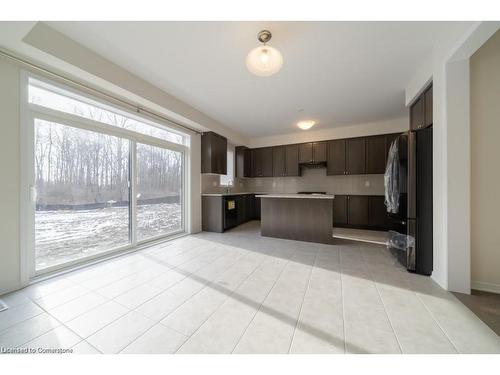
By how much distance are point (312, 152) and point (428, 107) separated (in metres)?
2.95

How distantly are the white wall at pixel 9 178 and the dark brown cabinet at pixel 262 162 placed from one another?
4.85 metres

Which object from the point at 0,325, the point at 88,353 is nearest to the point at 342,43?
the point at 88,353

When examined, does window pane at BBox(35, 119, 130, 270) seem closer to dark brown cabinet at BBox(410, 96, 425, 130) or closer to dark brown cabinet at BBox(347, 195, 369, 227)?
dark brown cabinet at BBox(410, 96, 425, 130)

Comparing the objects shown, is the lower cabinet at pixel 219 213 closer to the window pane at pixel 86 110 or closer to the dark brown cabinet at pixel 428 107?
the window pane at pixel 86 110

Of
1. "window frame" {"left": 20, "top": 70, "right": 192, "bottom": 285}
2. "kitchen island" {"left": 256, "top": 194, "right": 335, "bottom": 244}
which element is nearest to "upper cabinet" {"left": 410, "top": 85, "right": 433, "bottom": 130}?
"kitchen island" {"left": 256, "top": 194, "right": 335, "bottom": 244}

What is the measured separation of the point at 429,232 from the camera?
208cm

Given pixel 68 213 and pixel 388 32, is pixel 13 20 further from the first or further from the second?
pixel 388 32

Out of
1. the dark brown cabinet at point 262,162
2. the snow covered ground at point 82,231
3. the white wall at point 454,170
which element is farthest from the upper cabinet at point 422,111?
the snow covered ground at point 82,231

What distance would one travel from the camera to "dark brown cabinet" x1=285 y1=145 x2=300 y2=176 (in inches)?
209

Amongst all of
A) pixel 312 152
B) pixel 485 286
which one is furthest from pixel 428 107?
pixel 312 152

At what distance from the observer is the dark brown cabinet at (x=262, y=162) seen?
570 centimetres

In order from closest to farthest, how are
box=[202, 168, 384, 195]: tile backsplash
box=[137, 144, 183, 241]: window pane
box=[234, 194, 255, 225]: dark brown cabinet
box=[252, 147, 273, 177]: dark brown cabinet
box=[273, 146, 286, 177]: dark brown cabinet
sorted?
1. box=[137, 144, 183, 241]: window pane
2. box=[202, 168, 384, 195]: tile backsplash
3. box=[234, 194, 255, 225]: dark brown cabinet
4. box=[273, 146, 286, 177]: dark brown cabinet
5. box=[252, 147, 273, 177]: dark brown cabinet

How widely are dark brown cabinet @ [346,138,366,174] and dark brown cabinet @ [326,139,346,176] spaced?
118mm

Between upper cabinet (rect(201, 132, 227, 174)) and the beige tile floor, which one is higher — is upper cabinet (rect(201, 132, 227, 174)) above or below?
above
